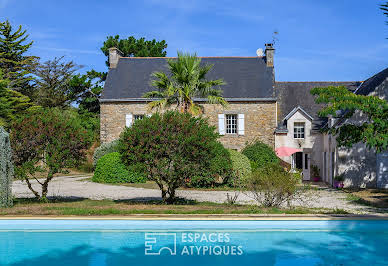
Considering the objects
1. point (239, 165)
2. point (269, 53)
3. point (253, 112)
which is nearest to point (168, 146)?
point (239, 165)

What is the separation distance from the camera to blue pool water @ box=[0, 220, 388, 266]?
7375 mm

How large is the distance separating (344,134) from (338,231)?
4936 millimetres

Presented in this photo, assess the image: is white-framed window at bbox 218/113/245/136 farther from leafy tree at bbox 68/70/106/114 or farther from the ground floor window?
leafy tree at bbox 68/70/106/114

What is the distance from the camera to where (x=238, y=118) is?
26141mm

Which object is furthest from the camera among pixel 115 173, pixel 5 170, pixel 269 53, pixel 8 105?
pixel 269 53

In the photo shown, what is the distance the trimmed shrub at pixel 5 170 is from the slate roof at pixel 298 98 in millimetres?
18288

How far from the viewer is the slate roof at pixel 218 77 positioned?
1051 inches

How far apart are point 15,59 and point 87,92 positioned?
6796 mm

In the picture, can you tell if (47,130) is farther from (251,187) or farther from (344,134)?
(344,134)

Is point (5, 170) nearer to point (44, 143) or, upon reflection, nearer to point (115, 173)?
point (44, 143)

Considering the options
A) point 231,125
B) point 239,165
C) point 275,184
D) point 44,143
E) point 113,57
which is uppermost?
point 113,57

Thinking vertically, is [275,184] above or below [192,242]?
above

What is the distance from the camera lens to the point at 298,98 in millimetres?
28094

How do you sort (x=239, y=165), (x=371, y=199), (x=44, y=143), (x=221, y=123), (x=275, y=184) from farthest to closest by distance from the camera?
(x=221, y=123)
(x=239, y=165)
(x=371, y=199)
(x=44, y=143)
(x=275, y=184)
